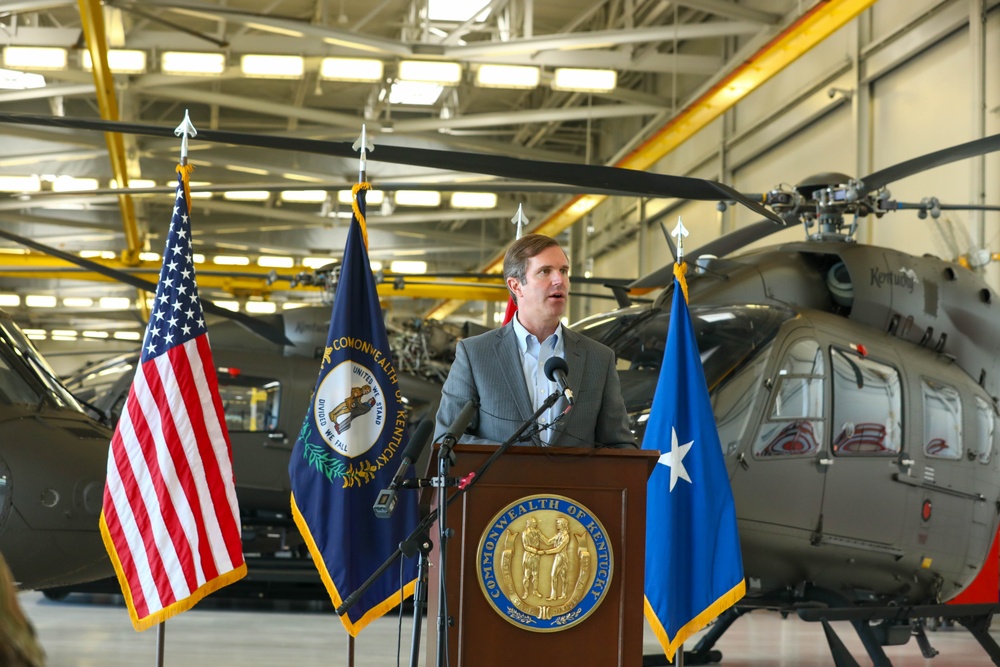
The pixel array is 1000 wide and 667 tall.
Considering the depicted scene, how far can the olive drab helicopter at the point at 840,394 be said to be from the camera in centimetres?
509

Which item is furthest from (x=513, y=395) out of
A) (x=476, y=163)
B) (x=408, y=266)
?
(x=408, y=266)

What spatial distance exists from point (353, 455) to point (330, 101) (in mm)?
13452

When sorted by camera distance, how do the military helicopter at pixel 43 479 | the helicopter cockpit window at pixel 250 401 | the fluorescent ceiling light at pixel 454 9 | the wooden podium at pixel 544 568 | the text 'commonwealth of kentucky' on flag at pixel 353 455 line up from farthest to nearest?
the fluorescent ceiling light at pixel 454 9, the helicopter cockpit window at pixel 250 401, the military helicopter at pixel 43 479, the text 'commonwealth of kentucky' on flag at pixel 353 455, the wooden podium at pixel 544 568

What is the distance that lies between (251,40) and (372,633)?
7341 mm

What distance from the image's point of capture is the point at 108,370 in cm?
974

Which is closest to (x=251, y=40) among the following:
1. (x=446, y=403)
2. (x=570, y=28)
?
(x=570, y=28)

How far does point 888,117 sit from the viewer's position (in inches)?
390

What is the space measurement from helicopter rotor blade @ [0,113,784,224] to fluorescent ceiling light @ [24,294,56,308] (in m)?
22.8

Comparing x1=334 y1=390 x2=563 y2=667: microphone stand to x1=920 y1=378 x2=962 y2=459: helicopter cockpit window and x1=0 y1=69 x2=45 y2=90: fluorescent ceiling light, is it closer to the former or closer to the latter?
x1=920 y1=378 x2=962 y2=459: helicopter cockpit window

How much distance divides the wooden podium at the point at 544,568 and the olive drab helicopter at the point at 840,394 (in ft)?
5.99

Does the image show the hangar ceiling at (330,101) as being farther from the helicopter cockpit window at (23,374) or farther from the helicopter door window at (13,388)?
the helicopter door window at (13,388)

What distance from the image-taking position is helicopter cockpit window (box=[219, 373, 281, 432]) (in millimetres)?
8695

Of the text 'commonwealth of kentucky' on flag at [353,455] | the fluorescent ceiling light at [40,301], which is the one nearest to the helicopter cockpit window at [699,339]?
→ the text 'commonwealth of kentucky' on flag at [353,455]

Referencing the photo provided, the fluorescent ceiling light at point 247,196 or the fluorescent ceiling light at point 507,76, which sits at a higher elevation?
the fluorescent ceiling light at point 507,76
